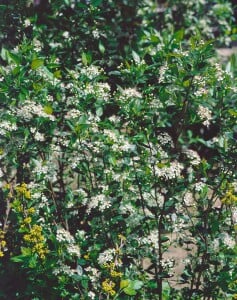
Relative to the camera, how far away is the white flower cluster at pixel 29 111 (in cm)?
269

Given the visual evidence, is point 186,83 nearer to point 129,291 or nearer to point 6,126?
point 6,126

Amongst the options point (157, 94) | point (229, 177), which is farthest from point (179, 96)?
point (229, 177)

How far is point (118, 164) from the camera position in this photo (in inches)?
119

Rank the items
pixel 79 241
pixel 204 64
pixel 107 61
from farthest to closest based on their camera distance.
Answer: pixel 107 61 < pixel 79 241 < pixel 204 64

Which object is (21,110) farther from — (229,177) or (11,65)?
(229,177)

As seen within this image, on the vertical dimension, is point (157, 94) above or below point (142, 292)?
above

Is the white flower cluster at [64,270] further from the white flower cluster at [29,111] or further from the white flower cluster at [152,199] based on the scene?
the white flower cluster at [29,111]

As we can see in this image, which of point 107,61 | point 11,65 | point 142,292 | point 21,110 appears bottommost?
point 142,292

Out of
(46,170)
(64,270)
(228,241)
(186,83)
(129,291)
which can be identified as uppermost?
(186,83)

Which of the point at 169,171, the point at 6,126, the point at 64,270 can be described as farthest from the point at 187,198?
the point at 6,126

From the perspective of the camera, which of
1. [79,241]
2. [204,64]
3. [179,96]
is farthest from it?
[79,241]

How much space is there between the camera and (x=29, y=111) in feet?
8.91

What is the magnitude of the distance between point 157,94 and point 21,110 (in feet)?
2.34

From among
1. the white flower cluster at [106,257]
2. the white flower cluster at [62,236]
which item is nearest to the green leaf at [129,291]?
the white flower cluster at [106,257]
